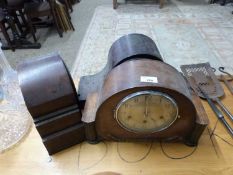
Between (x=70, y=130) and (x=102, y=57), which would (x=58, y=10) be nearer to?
(x=102, y=57)

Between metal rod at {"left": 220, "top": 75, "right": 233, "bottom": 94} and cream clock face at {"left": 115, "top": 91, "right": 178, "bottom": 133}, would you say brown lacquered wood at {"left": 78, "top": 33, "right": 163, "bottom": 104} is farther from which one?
metal rod at {"left": 220, "top": 75, "right": 233, "bottom": 94}

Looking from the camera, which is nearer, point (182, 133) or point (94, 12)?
point (182, 133)

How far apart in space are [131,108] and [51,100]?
22cm

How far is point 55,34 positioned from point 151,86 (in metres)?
2.52

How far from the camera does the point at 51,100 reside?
1.80 feet

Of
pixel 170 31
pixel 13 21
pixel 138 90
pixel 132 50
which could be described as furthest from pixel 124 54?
pixel 13 21

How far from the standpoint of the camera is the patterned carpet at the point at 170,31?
2.08 metres

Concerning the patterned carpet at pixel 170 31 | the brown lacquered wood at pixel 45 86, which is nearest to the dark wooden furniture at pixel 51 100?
the brown lacquered wood at pixel 45 86

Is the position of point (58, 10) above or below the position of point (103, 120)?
below

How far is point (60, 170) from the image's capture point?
61 cm

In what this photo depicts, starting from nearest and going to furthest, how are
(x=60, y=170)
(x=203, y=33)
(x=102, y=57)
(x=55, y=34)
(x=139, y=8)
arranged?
1. (x=60, y=170)
2. (x=102, y=57)
3. (x=203, y=33)
4. (x=55, y=34)
5. (x=139, y=8)

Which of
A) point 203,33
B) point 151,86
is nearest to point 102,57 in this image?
point 203,33

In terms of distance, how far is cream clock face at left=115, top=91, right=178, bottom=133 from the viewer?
1.75 feet

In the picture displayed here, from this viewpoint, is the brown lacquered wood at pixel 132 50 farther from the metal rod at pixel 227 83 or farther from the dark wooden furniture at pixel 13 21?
the dark wooden furniture at pixel 13 21
